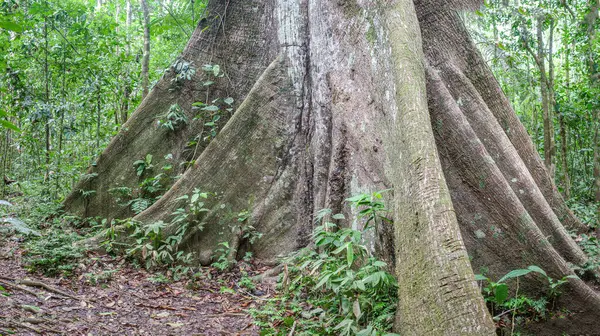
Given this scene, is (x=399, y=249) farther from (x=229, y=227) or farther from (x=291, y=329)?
(x=229, y=227)

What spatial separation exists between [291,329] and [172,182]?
10.1 feet

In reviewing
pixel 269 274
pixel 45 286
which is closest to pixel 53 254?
pixel 45 286

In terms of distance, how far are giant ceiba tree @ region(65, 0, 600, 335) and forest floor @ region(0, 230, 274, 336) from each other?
0.59m

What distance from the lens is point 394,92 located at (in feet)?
12.0

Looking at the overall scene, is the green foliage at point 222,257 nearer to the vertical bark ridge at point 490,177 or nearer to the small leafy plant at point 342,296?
the small leafy plant at point 342,296

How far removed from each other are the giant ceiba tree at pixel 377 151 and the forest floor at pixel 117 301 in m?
0.59

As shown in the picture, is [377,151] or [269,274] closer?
[377,151]

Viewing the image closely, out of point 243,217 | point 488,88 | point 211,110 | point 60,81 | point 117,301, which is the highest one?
point 60,81

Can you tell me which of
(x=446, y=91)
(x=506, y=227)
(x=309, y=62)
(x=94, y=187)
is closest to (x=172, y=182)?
(x=94, y=187)

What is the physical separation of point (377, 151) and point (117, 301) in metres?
2.58

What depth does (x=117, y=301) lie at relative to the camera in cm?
408

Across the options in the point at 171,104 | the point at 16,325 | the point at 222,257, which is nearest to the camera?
the point at 16,325

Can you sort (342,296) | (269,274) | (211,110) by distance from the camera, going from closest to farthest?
(342,296) < (269,274) < (211,110)

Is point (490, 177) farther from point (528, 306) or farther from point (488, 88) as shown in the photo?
point (488, 88)
